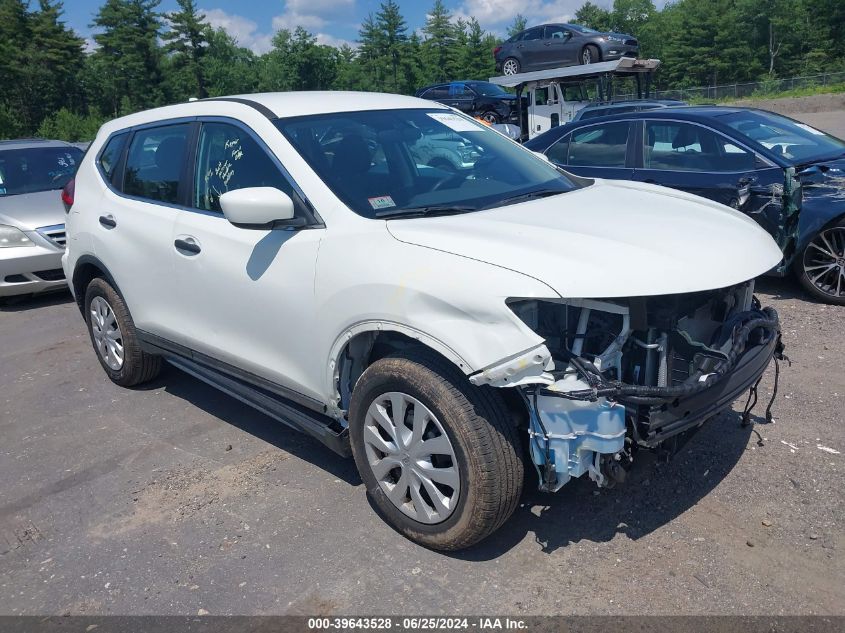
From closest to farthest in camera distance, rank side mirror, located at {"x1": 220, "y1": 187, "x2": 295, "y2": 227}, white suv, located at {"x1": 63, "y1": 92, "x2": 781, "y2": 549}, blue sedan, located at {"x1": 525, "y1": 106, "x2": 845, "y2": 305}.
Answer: white suv, located at {"x1": 63, "y1": 92, "x2": 781, "y2": 549}, side mirror, located at {"x1": 220, "y1": 187, "x2": 295, "y2": 227}, blue sedan, located at {"x1": 525, "y1": 106, "x2": 845, "y2": 305}

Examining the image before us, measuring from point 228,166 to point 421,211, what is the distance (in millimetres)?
1275

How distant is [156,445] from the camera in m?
4.40

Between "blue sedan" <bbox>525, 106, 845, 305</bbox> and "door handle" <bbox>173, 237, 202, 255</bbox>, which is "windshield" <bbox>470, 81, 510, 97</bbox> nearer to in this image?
"blue sedan" <bbox>525, 106, 845, 305</bbox>

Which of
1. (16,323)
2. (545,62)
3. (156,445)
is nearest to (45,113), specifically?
(545,62)

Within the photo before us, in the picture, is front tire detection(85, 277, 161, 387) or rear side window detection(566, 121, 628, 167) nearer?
front tire detection(85, 277, 161, 387)

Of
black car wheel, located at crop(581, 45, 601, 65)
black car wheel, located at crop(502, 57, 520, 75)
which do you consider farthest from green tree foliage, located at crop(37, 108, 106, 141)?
black car wheel, located at crop(581, 45, 601, 65)

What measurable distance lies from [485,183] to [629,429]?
159 cm

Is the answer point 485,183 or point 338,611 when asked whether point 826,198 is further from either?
point 338,611

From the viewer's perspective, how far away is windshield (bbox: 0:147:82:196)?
29.7ft

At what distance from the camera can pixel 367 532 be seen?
10.9ft

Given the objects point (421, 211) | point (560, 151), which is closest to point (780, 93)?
point (560, 151)

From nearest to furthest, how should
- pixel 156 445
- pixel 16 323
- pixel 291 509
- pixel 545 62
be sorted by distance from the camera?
pixel 291 509
pixel 156 445
pixel 16 323
pixel 545 62

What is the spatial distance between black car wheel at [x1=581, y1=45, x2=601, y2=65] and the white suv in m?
15.6

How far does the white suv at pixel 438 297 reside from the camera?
8.70 feet
